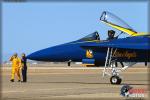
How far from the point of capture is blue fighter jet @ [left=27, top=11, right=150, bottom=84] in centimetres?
2380

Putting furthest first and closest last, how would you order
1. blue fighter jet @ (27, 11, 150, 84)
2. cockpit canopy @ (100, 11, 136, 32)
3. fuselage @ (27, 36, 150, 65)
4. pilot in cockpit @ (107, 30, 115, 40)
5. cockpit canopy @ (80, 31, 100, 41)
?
cockpit canopy @ (80, 31, 100, 41)
cockpit canopy @ (100, 11, 136, 32)
pilot in cockpit @ (107, 30, 115, 40)
blue fighter jet @ (27, 11, 150, 84)
fuselage @ (27, 36, 150, 65)

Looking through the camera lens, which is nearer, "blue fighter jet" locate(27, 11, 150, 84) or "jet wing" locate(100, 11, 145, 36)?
"blue fighter jet" locate(27, 11, 150, 84)

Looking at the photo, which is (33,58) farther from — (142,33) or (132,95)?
(132,95)

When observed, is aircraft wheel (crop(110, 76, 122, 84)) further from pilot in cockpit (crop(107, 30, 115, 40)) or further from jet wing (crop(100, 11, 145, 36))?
jet wing (crop(100, 11, 145, 36))


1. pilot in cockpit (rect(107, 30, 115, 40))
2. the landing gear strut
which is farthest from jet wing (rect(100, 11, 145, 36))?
the landing gear strut

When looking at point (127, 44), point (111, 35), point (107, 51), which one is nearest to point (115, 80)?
point (107, 51)

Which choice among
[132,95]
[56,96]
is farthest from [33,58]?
[132,95]

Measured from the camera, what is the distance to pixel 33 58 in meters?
25.8

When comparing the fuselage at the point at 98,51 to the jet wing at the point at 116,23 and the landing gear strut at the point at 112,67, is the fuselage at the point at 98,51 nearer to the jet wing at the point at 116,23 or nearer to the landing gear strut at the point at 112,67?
Answer: the landing gear strut at the point at 112,67

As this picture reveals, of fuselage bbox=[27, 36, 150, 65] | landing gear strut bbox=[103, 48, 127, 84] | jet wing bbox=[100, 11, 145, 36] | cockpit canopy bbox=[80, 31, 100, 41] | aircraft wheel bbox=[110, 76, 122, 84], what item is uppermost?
jet wing bbox=[100, 11, 145, 36]

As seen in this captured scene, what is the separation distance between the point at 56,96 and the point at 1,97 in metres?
1.88

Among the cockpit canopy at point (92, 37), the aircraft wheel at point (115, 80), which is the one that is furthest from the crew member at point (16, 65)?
the aircraft wheel at point (115, 80)

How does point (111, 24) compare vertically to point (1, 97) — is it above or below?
above

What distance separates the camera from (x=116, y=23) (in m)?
24.9
